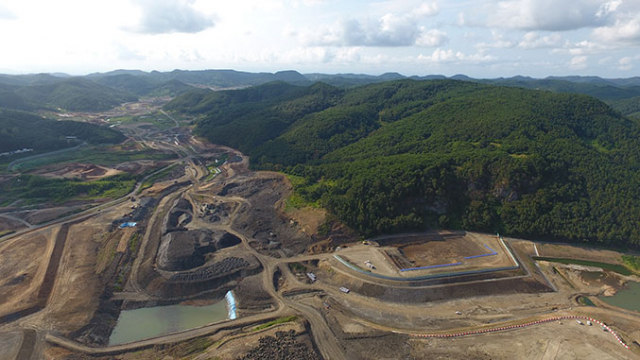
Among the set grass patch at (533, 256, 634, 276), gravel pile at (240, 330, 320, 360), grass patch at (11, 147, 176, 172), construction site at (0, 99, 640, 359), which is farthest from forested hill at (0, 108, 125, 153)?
A: grass patch at (533, 256, 634, 276)

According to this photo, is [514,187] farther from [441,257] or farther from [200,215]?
[200,215]

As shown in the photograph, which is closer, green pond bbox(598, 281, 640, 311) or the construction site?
the construction site

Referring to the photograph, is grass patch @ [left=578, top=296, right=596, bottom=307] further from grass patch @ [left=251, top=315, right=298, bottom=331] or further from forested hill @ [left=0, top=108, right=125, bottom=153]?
forested hill @ [left=0, top=108, right=125, bottom=153]

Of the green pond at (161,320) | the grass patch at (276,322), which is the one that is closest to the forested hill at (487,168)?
the grass patch at (276,322)

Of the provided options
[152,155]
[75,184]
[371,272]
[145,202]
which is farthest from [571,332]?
[152,155]

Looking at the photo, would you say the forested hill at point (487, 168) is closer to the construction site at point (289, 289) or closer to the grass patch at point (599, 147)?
the grass patch at point (599, 147)

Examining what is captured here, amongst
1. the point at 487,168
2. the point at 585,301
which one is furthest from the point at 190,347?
the point at 487,168
